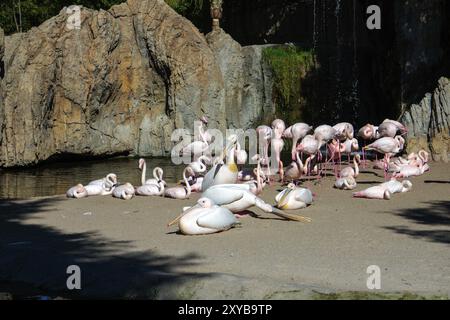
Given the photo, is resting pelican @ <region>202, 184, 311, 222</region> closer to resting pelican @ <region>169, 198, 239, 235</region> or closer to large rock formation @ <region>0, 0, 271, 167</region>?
resting pelican @ <region>169, 198, 239, 235</region>

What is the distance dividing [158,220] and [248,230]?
1.36 metres

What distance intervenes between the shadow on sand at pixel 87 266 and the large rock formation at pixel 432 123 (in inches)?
306

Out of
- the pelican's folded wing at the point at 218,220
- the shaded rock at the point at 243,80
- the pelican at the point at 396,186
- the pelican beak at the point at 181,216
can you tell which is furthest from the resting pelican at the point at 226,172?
the shaded rock at the point at 243,80

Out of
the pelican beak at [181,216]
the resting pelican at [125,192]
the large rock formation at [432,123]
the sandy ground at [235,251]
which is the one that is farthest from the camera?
the large rock formation at [432,123]

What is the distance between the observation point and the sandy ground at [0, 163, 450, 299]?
498 centimetres

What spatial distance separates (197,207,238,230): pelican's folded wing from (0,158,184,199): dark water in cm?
545

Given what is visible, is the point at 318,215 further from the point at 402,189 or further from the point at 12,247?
the point at 12,247

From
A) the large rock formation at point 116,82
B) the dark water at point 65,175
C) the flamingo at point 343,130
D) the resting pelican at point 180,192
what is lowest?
the dark water at point 65,175

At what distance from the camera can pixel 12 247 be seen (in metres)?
6.57

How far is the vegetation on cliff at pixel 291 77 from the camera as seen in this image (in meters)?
21.0

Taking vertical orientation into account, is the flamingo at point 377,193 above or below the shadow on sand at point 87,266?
above

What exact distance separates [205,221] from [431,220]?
244cm

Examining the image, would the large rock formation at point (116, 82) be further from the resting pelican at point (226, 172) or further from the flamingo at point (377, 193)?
the flamingo at point (377, 193)

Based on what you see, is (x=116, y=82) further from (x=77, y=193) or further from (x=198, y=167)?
(x=77, y=193)
